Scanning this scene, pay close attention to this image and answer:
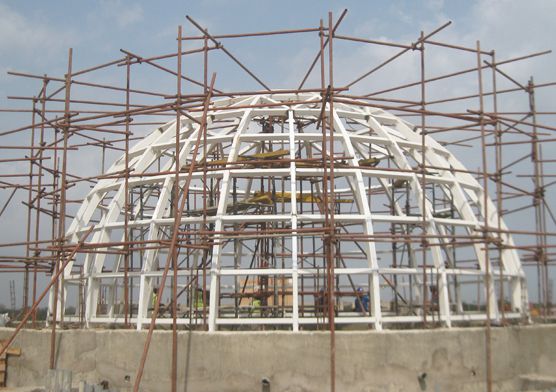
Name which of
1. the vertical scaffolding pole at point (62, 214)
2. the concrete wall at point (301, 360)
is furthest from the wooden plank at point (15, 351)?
the concrete wall at point (301, 360)

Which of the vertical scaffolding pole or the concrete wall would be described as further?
the vertical scaffolding pole

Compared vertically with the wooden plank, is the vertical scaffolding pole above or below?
above

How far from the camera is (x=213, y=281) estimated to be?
14.5m

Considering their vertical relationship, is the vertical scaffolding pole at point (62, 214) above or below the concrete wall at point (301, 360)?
above

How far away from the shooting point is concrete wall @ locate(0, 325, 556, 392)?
12945 millimetres

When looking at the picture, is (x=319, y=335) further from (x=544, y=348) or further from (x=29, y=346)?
(x=29, y=346)

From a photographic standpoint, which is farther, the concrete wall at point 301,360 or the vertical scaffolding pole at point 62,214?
the vertical scaffolding pole at point 62,214

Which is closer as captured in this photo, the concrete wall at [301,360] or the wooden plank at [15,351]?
the concrete wall at [301,360]

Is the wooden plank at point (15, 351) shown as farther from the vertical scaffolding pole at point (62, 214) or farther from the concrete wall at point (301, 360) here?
the concrete wall at point (301, 360)

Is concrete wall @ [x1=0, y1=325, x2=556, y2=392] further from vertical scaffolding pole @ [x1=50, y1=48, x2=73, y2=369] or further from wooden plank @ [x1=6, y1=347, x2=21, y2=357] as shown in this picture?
wooden plank @ [x1=6, y1=347, x2=21, y2=357]

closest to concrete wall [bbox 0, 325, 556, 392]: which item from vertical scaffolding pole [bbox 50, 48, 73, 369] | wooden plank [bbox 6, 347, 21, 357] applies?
vertical scaffolding pole [bbox 50, 48, 73, 369]

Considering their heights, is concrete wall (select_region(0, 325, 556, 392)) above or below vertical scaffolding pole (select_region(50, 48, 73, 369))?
below

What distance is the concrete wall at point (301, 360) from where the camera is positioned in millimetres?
12945

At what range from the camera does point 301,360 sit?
12.9 metres
